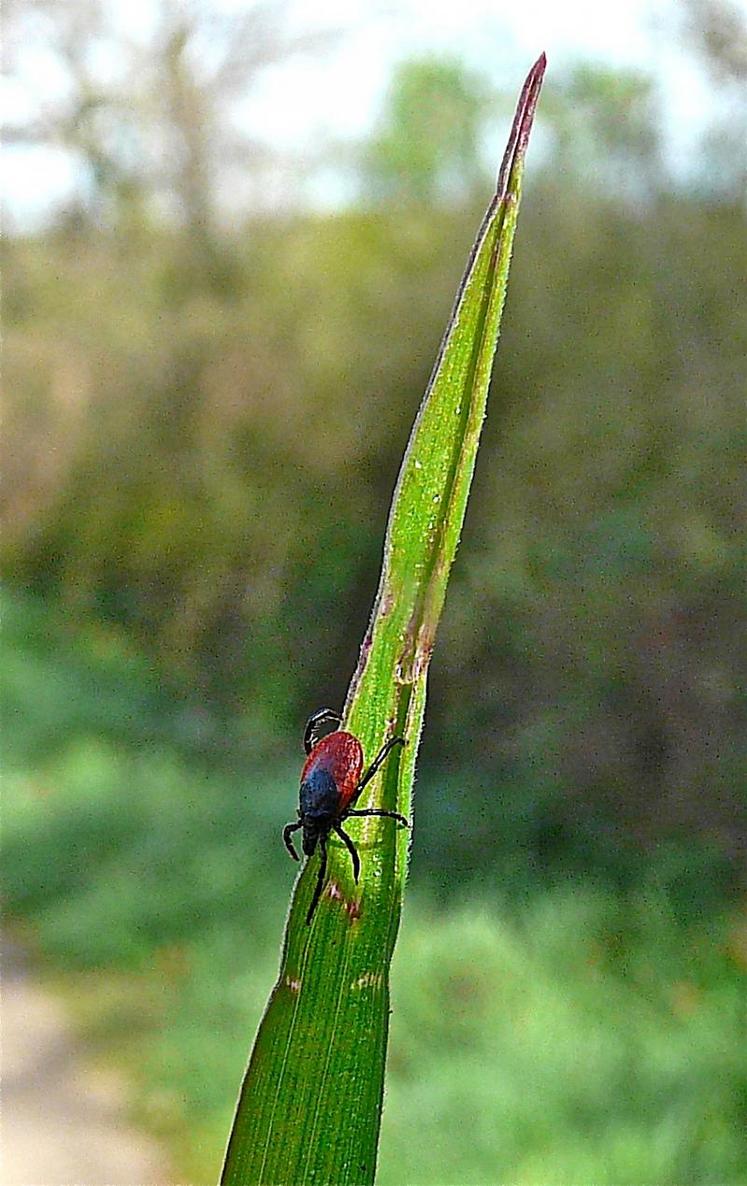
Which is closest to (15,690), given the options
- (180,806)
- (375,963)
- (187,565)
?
(187,565)

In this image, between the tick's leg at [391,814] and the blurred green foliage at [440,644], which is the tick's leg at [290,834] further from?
the blurred green foliage at [440,644]

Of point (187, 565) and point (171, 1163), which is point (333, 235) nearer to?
point (187, 565)

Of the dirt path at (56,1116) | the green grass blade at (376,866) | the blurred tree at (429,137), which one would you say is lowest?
the green grass blade at (376,866)

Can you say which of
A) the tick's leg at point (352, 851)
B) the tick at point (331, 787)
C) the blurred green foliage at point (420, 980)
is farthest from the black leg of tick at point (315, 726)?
the blurred green foliage at point (420, 980)

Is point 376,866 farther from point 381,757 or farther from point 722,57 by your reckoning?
point 722,57

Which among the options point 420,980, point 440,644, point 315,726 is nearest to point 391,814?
point 315,726

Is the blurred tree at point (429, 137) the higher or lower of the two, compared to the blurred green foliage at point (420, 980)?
higher
